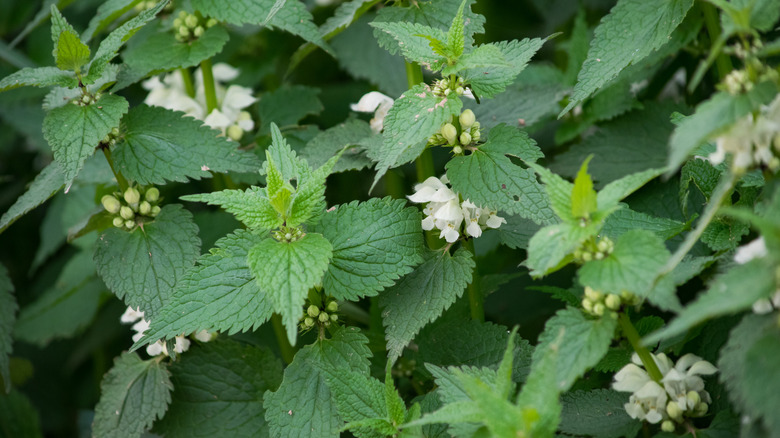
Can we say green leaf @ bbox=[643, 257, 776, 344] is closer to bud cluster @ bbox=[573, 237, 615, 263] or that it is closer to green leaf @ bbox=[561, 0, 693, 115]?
bud cluster @ bbox=[573, 237, 615, 263]

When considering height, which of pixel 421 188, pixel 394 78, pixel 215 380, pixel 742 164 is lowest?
pixel 215 380

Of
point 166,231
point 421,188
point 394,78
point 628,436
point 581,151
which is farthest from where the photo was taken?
point 394,78

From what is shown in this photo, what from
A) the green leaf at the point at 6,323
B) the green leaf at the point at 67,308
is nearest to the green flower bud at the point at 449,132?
the green leaf at the point at 6,323

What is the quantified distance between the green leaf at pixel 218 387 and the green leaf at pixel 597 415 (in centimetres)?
60

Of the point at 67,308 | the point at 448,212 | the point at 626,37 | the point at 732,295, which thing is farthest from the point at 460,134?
the point at 67,308

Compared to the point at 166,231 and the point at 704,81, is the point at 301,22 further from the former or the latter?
the point at 704,81

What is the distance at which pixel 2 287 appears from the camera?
5.15ft

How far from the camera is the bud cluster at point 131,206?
4.47 ft

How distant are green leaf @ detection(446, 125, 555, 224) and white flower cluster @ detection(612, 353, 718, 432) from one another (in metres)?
0.27

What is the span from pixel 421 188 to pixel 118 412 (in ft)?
2.42

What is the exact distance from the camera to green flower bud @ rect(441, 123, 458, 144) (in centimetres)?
120

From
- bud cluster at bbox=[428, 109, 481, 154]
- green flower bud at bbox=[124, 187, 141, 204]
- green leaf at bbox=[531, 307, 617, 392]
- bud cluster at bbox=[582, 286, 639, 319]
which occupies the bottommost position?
green flower bud at bbox=[124, 187, 141, 204]

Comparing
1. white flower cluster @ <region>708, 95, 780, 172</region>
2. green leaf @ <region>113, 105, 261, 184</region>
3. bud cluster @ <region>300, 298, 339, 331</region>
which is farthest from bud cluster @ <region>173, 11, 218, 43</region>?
white flower cluster @ <region>708, 95, 780, 172</region>

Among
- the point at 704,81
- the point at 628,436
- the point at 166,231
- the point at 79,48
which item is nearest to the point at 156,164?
the point at 166,231
